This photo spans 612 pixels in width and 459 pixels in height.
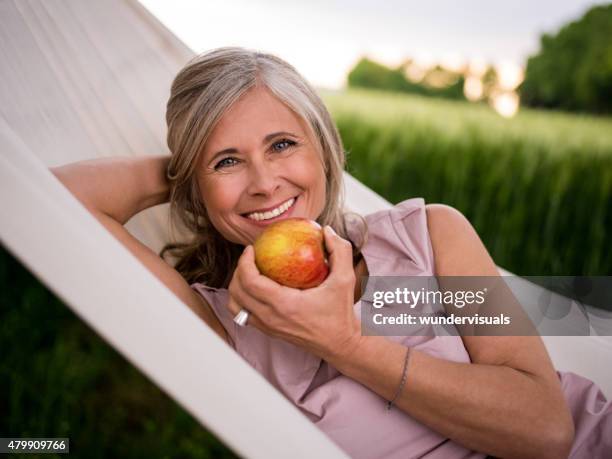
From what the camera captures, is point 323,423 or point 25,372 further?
point 25,372

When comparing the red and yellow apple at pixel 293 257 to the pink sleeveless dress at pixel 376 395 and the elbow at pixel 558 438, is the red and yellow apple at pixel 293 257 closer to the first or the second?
the pink sleeveless dress at pixel 376 395

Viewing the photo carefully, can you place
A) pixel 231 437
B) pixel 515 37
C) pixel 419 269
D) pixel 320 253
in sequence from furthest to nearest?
1. pixel 515 37
2. pixel 419 269
3. pixel 320 253
4. pixel 231 437

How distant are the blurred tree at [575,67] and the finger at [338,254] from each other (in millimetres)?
11352

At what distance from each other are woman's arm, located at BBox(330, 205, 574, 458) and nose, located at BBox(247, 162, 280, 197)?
385 millimetres

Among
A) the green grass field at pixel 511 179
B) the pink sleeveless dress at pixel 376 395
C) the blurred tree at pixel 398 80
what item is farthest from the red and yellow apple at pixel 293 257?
the blurred tree at pixel 398 80

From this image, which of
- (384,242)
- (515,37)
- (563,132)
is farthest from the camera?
(515,37)

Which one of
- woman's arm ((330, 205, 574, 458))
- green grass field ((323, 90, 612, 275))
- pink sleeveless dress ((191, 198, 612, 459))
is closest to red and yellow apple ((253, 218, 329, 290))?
woman's arm ((330, 205, 574, 458))

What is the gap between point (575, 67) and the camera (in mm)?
11859

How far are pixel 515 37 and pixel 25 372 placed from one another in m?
6.21

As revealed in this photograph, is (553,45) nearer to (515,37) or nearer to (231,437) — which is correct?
(515,37)

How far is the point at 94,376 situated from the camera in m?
2.15

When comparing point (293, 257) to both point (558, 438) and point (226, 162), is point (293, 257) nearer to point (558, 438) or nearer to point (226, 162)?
point (226, 162)

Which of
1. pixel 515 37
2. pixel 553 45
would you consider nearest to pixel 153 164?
pixel 515 37

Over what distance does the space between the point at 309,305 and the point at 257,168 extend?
0.39m
